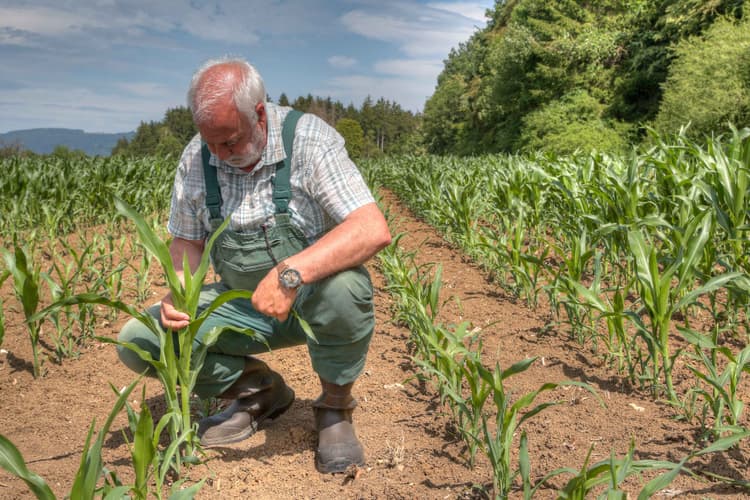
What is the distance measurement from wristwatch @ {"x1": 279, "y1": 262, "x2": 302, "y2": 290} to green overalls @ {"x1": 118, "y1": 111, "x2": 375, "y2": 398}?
0.15 metres

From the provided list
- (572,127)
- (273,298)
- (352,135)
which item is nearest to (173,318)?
(273,298)

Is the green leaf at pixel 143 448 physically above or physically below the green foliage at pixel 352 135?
below

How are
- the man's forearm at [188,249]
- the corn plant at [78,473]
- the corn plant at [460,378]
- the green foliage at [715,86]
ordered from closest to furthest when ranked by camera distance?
1. the corn plant at [78,473]
2. the corn plant at [460,378]
3. the man's forearm at [188,249]
4. the green foliage at [715,86]

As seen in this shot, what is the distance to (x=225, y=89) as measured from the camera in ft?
6.17

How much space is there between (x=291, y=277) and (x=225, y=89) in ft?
1.94

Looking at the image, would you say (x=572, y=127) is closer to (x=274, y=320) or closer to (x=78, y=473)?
(x=274, y=320)

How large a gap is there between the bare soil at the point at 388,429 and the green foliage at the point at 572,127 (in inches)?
675

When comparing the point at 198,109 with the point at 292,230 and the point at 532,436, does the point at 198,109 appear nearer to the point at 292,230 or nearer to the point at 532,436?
the point at 292,230

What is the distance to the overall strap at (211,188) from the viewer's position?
2115mm

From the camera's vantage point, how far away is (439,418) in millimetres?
2328

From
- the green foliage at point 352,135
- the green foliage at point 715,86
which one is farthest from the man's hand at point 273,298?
the green foliage at point 352,135

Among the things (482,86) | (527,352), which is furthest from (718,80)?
(482,86)

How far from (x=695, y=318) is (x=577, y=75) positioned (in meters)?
22.6

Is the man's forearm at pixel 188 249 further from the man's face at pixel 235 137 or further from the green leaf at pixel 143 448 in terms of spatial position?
the green leaf at pixel 143 448
